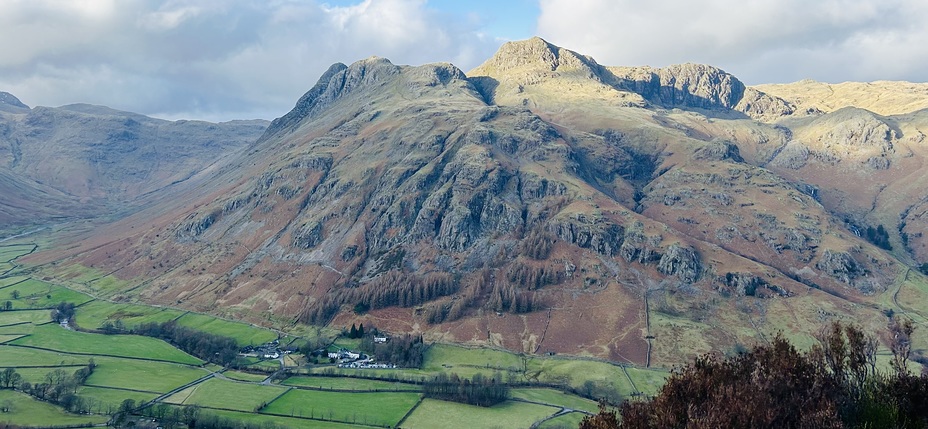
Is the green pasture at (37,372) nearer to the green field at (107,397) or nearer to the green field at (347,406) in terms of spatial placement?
the green field at (107,397)

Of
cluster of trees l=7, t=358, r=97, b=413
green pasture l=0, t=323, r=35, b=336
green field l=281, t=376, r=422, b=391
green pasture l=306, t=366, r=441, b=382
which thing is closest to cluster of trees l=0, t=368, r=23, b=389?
cluster of trees l=7, t=358, r=97, b=413

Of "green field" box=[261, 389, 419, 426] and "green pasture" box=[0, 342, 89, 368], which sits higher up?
"green pasture" box=[0, 342, 89, 368]

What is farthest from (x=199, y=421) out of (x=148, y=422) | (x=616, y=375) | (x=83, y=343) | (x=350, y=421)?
(x=616, y=375)

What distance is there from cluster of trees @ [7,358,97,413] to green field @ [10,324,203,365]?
2224 centimetres

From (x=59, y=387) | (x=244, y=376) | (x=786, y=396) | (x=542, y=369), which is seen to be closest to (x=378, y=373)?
(x=244, y=376)

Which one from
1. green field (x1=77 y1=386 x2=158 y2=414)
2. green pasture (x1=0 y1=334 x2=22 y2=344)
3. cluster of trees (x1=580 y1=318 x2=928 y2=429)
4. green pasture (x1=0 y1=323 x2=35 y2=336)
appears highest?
cluster of trees (x1=580 y1=318 x2=928 y2=429)

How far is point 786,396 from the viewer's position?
49062 mm

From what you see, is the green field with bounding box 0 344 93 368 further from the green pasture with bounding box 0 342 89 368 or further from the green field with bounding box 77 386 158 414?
the green field with bounding box 77 386 158 414

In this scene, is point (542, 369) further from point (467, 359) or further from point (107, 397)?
point (107, 397)

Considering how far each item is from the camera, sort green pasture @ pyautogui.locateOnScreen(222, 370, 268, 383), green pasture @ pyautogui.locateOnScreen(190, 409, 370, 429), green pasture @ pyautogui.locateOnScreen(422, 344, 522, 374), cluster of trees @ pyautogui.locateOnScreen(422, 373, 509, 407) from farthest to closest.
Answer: green pasture @ pyautogui.locateOnScreen(422, 344, 522, 374) → green pasture @ pyautogui.locateOnScreen(222, 370, 268, 383) → cluster of trees @ pyautogui.locateOnScreen(422, 373, 509, 407) → green pasture @ pyautogui.locateOnScreen(190, 409, 370, 429)

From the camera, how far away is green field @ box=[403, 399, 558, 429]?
5246 inches

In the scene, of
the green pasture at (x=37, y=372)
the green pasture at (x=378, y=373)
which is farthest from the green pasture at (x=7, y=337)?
the green pasture at (x=378, y=373)

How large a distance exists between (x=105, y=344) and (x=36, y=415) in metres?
62.0

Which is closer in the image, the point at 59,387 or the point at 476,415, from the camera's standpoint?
the point at 476,415
